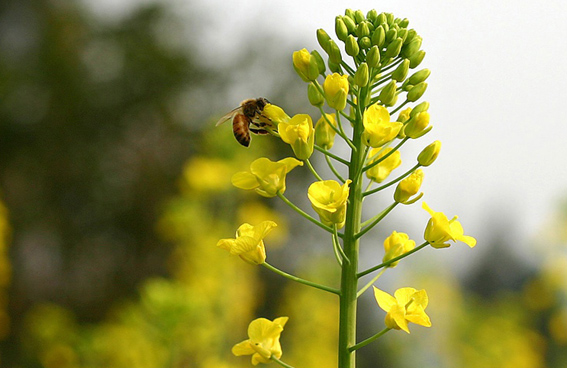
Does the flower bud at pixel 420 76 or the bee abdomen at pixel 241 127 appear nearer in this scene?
the flower bud at pixel 420 76

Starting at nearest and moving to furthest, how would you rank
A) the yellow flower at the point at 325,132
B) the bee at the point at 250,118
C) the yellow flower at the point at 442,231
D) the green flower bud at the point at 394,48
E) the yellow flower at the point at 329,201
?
the yellow flower at the point at 329,201
the yellow flower at the point at 442,231
the green flower bud at the point at 394,48
the yellow flower at the point at 325,132
the bee at the point at 250,118

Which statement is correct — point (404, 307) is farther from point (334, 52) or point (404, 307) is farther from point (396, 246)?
point (334, 52)

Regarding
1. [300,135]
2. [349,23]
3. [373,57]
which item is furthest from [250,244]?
[349,23]

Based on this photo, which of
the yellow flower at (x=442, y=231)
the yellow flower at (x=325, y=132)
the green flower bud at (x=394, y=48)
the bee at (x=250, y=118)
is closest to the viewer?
the yellow flower at (x=442, y=231)

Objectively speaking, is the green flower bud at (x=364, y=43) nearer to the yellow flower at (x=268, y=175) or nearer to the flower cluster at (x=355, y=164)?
the flower cluster at (x=355, y=164)

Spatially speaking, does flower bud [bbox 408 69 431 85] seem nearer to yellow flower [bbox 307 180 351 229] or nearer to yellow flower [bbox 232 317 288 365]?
yellow flower [bbox 307 180 351 229]

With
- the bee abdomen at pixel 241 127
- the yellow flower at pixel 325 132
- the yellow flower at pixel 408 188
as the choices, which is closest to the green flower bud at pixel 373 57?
the yellow flower at pixel 325 132

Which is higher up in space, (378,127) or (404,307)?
(378,127)

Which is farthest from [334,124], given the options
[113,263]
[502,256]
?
[502,256]
